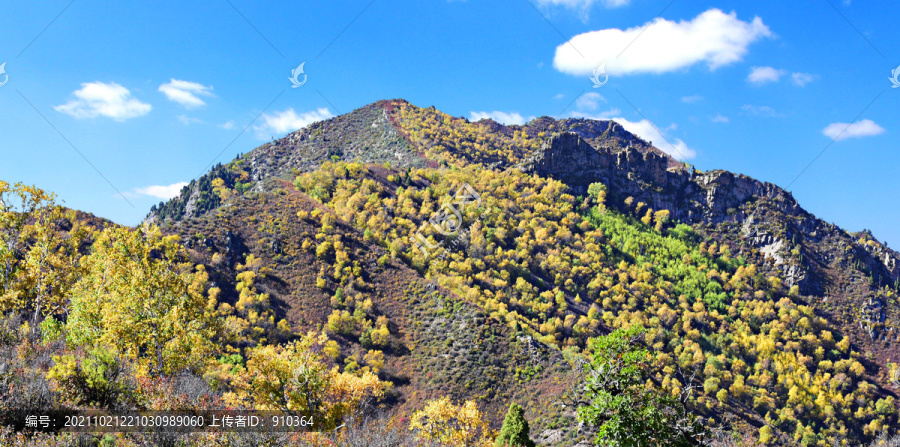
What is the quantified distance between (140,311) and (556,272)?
79.0 m

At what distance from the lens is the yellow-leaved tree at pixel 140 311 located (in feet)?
56.2

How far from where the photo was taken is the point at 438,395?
4928 centimetres

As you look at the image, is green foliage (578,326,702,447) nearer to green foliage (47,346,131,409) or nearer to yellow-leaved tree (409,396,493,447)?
green foliage (47,346,131,409)

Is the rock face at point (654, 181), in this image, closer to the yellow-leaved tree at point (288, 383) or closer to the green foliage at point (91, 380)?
the yellow-leaved tree at point (288, 383)

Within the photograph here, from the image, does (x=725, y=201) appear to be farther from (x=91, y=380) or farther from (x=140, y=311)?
(x=91, y=380)

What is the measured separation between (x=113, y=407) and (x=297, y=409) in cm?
607

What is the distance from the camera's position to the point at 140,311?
17391mm

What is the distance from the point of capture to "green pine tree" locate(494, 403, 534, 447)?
2678 centimetres

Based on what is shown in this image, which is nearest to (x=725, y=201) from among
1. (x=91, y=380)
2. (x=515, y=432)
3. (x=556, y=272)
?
(x=556, y=272)

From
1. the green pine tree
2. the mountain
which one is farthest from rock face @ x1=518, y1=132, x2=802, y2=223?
the green pine tree

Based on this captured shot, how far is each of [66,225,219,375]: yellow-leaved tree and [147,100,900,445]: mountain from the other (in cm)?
3001

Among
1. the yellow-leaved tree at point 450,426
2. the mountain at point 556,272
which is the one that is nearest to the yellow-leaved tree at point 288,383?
the yellow-leaved tree at point 450,426

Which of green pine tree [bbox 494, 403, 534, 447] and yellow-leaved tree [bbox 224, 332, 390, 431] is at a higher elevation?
yellow-leaved tree [bbox 224, 332, 390, 431]

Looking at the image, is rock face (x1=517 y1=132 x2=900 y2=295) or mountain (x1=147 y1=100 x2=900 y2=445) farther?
rock face (x1=517 y1=132 x2=900 y2=295)
